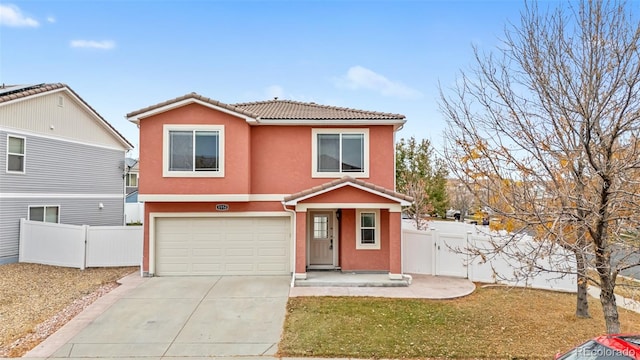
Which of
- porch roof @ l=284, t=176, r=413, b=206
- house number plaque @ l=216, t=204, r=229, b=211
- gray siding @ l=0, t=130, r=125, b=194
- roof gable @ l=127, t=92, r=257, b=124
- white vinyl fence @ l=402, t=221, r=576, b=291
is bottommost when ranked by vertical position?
white vinyl fence @ l=402, t=221, r=576, b=291

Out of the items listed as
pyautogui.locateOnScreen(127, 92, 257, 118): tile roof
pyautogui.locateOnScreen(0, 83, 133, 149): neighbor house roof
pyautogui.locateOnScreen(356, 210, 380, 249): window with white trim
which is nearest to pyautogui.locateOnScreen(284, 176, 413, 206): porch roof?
pyautogui.locateOnScreen(356, 210, 380, 249): window with white trim

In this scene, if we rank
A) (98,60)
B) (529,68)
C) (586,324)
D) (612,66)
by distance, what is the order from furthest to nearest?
(98,60), (586,324), (529,68), (612,66)

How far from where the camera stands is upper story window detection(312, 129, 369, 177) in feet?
41.3

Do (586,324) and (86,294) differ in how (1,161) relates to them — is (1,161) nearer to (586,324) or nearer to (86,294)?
(86,294)

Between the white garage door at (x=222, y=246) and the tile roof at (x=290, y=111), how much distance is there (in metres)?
3.81

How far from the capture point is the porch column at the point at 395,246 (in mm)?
11203

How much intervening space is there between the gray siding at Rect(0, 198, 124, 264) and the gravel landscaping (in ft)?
3.19

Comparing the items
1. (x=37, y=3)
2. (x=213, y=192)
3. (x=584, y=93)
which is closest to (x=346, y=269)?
(x=213, y=192)

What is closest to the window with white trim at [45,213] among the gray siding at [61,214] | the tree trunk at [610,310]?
the gray siding at [61,214]

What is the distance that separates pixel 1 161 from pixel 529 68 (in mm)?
17320

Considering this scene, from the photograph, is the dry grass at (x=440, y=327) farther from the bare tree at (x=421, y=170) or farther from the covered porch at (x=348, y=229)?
the bare tree at (x=421, y=170)

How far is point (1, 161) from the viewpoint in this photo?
13.1 metres

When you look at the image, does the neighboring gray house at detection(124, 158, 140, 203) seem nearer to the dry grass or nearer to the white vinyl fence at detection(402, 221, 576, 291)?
the white vinyl fence at detection(402, 221, 576, 291)

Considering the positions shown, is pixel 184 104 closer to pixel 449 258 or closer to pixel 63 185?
pixel 63 185
